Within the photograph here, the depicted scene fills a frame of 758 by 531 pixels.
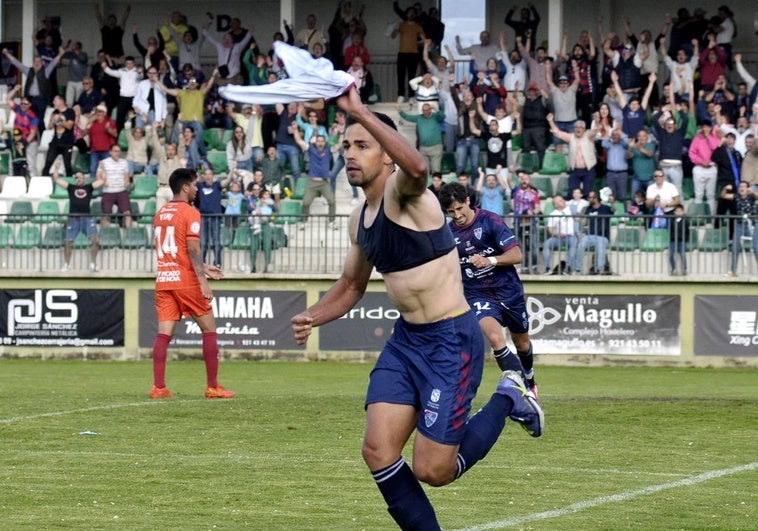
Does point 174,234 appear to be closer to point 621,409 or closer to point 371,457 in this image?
point 621,409

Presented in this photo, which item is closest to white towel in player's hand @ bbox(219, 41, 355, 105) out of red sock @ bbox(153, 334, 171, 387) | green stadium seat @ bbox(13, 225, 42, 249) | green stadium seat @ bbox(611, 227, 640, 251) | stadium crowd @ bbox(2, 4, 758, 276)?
red sock @ bbox(153, 334, 171, 387)

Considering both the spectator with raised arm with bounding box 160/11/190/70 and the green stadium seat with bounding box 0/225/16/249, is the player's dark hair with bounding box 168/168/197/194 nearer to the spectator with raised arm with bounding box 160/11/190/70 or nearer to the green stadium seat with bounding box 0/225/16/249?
the green stadium seat with bounding box 0/225/16/249

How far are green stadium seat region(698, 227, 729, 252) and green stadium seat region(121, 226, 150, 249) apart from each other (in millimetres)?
9422

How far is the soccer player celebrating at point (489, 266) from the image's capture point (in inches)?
516

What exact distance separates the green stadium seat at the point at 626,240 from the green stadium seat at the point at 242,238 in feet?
20.3

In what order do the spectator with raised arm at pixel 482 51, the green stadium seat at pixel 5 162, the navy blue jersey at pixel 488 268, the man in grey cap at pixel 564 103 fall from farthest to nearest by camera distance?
the spectator with raised arm at pixel 482 51 → the green stadium seat at pixel 5 162 → the man in grey cap at pixel 564 103 → the navy blue jersey at pixel 488 268

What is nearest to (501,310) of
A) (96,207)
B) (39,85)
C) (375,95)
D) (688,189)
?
(688,189)

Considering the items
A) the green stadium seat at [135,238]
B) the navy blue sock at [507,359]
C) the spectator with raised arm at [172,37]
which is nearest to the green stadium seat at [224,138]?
the spectator with raised arm at [172,37]

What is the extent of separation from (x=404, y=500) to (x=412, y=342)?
2.67ft

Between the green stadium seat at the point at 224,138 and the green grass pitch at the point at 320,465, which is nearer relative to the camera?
the green grass pitch at the point at 320,465

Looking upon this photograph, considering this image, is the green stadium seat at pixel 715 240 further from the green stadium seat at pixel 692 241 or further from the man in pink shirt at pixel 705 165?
the man in pink shirt at pixel 705 165

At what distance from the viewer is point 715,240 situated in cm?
2284

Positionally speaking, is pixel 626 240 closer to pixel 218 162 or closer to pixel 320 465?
pixel 218 162

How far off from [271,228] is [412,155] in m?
17.9
